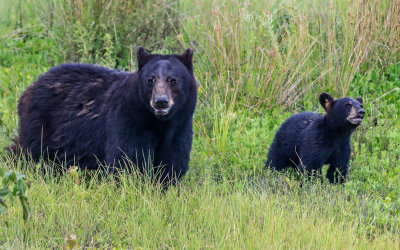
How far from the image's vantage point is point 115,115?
514 cm

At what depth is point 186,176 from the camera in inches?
→ 231

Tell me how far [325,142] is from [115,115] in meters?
2.18

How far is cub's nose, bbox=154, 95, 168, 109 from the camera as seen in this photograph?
4.75 meters

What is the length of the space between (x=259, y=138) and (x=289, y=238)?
2.51 metres

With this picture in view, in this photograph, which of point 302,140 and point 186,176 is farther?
point 302,140

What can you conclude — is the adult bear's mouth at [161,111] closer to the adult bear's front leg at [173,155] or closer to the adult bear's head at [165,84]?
the adult bear's head at [165,84]

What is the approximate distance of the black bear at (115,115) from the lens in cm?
500

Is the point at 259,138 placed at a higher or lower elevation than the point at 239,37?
lower

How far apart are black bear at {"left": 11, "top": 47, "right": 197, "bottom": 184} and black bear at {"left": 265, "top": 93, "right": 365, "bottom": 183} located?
4.53 feet

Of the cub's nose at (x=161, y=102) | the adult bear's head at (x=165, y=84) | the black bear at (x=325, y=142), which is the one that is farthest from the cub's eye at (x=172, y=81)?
the black bear at (x=325, y=142)

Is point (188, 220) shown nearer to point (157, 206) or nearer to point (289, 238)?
point (157, 206)

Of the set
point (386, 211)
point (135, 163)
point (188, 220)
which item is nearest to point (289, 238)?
point (188, 220)

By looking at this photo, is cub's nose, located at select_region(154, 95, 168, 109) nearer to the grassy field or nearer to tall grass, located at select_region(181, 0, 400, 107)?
the grassy field

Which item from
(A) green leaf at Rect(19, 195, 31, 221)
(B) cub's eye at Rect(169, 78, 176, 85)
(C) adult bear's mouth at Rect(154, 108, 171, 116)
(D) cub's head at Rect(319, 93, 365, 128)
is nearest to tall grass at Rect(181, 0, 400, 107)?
(D) cub's head at Rect(319, 93, 365, 128)
